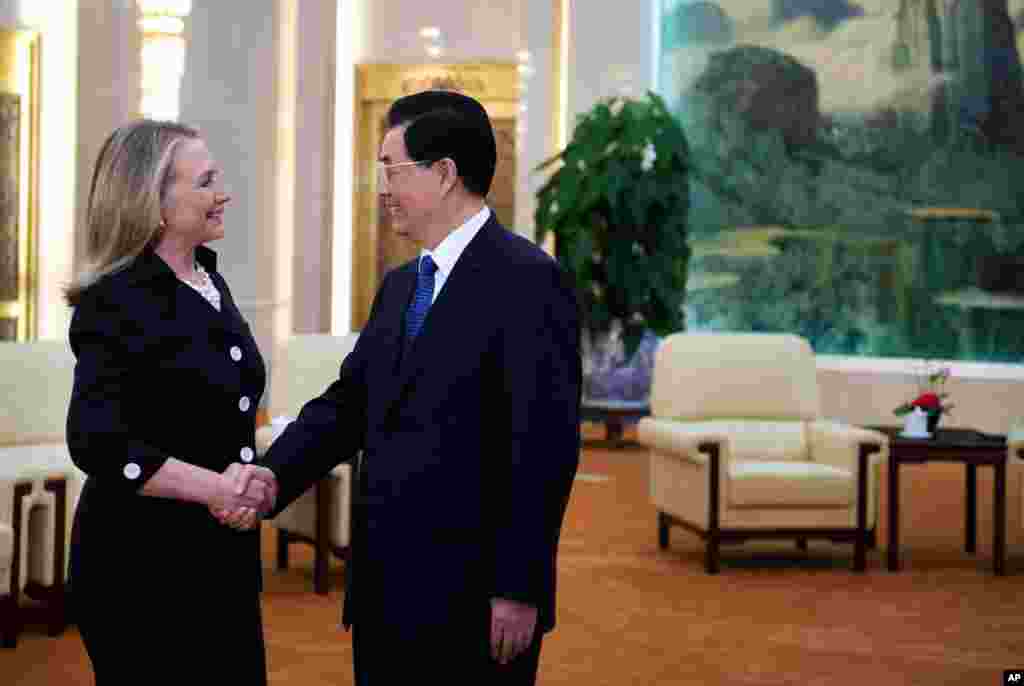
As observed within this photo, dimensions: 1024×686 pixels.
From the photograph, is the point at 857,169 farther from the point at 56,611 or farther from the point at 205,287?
the point at 205,287

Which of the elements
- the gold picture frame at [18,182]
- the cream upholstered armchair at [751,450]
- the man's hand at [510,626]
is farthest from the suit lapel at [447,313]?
the gold picture frame at [18,182]

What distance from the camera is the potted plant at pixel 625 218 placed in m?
11.4

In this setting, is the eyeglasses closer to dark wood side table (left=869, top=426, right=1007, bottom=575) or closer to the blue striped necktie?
the blue striped necktie

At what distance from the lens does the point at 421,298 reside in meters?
2.86

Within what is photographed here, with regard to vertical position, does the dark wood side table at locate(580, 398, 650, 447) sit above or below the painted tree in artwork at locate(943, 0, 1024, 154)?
below

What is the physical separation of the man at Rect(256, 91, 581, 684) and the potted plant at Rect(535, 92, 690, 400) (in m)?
8.55

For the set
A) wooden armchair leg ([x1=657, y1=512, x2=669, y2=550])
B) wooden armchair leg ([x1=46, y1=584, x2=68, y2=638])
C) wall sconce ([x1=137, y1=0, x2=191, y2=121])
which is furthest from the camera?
wall sconce ([x1=137, y1=0, x2=191, y2=121])

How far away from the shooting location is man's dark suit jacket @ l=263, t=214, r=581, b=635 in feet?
8.68

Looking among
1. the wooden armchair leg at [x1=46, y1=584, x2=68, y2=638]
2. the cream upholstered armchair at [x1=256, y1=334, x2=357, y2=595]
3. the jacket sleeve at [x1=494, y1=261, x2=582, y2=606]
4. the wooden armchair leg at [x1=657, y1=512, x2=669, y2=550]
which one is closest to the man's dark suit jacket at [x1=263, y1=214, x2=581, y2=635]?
the jacket sleeve at [x1=494, y1=261, x2=582, y2=606]

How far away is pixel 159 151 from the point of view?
9.39 ft

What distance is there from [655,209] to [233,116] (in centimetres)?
329

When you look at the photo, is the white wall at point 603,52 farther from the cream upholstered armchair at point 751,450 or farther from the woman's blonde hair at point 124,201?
the woman's blonde hair at point 124,201

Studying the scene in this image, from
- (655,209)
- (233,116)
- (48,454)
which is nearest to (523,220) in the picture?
(655,209)

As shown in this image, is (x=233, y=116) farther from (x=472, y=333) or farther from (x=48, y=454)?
(x=472, y=333)
